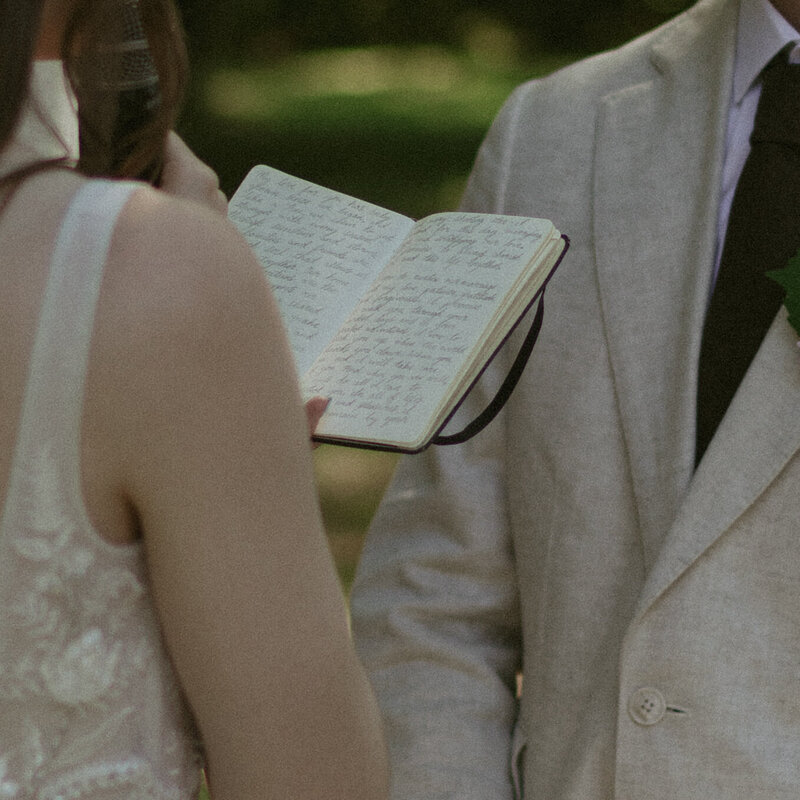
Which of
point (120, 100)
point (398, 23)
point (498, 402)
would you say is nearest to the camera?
point (120, 100)

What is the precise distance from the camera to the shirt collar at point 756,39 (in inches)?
68.9

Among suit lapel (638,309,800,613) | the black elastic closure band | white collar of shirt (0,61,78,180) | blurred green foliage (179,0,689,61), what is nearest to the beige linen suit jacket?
suit lapel (638,309,800,613)

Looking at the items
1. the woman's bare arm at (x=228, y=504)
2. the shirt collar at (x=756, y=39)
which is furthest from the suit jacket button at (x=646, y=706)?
the shirt collar at (x=756, y=39)

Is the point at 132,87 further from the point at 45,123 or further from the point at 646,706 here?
the point at 646,706

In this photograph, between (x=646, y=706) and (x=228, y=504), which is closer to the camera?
(x=228, y=504)

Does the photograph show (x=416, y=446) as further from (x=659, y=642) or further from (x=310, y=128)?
(x=310, y=128)

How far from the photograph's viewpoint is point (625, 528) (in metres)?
1.68

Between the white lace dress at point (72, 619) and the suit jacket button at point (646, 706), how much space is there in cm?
69

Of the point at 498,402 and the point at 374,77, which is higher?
the point at 498,402

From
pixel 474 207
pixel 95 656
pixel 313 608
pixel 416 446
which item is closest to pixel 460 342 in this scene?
pixel 416 446

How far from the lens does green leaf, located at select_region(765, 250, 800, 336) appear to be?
155cm

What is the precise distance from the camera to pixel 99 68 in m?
1.15

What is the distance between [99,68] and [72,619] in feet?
1.75

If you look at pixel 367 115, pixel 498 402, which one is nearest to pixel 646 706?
pixel 498 402
